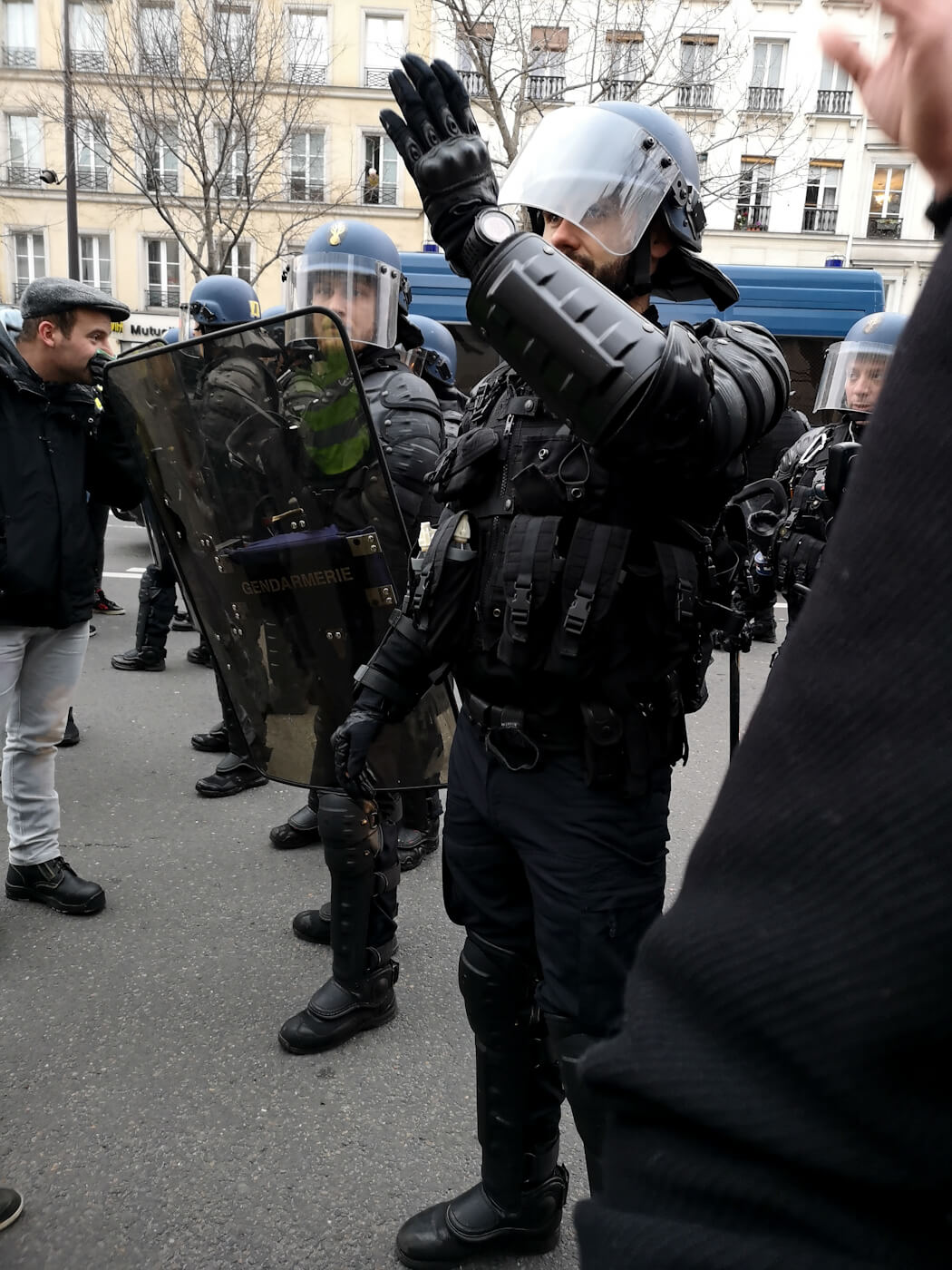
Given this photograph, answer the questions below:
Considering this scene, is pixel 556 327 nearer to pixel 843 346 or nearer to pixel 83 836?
pixel 83 836

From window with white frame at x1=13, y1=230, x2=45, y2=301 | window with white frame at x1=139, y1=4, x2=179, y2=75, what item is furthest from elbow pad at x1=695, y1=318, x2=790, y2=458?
window with white frame at x1=13, y1=230, x2=45, y2=301

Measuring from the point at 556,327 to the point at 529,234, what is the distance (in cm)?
15

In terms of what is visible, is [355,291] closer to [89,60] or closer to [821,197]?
[89,60]

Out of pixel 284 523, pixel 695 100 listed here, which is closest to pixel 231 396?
pixel 284 523

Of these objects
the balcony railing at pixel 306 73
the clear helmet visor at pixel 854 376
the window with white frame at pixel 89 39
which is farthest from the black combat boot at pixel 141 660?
the balcony railing at pixel 306 73

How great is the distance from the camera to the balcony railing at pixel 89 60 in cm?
1612

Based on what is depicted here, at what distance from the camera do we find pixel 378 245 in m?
2.77

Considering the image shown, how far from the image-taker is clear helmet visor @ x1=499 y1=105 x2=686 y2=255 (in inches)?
59.6

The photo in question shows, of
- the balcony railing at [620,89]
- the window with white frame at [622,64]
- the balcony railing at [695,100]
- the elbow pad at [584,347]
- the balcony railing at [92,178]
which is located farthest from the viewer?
the balcony railing at [92,178]

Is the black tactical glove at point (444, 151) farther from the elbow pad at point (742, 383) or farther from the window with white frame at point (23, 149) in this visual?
the window with white frame at point (23, 149)

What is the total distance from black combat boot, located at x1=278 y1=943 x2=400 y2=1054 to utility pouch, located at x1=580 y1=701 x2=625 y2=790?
1.31 metres

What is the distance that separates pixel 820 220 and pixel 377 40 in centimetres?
1213

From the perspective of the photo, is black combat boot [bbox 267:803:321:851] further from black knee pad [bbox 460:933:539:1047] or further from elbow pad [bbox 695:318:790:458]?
elbow pad [bbox 695:318:790:458]

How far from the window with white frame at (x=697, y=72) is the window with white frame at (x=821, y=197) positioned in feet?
21.7
